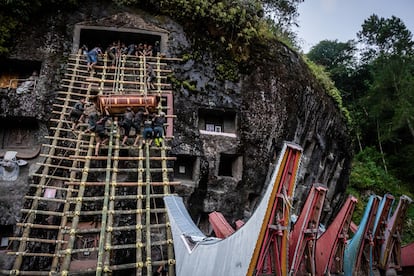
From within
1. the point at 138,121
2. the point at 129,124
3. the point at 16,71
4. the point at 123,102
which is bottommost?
the point at 129,124

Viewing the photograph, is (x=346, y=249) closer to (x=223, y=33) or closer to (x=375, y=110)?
(x=223, y=33)

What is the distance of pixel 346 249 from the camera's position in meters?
5.30

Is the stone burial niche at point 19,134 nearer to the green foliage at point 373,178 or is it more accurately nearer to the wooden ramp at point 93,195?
the wooden ramp at point 93,195

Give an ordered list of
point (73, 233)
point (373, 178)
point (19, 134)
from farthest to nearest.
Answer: point (373, 178) < point (19, 134) < point (73, 233)

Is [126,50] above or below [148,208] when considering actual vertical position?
above

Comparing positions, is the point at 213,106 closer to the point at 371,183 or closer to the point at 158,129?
the point at 158,129

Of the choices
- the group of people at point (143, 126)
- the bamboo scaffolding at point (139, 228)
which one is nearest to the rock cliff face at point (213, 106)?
A: the group of people at point (143, 126)

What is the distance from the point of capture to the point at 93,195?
7.17 metres

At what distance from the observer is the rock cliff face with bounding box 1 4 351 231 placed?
823 centimetres

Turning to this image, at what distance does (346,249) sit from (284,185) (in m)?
2.92

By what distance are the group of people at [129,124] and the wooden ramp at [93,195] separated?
16cm

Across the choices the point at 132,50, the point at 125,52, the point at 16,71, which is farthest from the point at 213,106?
the point at 16,71

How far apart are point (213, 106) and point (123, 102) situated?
7.92ft

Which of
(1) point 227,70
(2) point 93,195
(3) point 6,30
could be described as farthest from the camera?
(1) point 227,70
